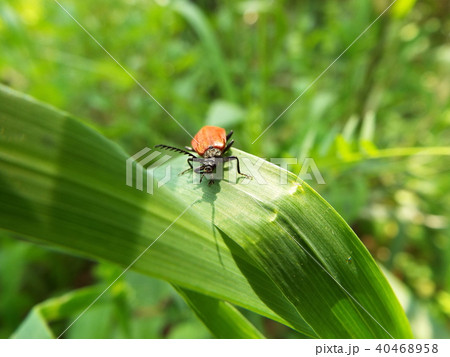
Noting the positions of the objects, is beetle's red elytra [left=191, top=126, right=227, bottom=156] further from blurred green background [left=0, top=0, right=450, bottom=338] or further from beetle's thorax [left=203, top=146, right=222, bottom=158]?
blurred green background [left=0, top=0, right=450, bottom=338]

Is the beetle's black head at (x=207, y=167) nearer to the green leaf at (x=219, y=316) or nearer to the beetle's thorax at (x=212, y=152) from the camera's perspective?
the beetle's thorax at (x=212, y=152)

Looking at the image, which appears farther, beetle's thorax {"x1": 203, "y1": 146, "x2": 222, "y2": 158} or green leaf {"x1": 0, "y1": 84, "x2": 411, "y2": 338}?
beetle's thorax {"x1": 203, "y1": 146, "x2": 222, "y2": 158}

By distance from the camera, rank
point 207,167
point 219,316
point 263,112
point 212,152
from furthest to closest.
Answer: point 263,112 < point 212,152 < point 207,167 < point 219,316

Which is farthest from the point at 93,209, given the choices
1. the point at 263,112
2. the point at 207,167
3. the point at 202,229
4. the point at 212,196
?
the point at 263,112

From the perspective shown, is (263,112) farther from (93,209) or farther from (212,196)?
(93,209)

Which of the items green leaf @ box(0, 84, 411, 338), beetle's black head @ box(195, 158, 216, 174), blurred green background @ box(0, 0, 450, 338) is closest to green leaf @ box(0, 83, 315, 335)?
green leaf @ box(0, 84, 411, 338)

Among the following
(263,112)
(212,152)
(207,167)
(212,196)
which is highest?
(263,112)
